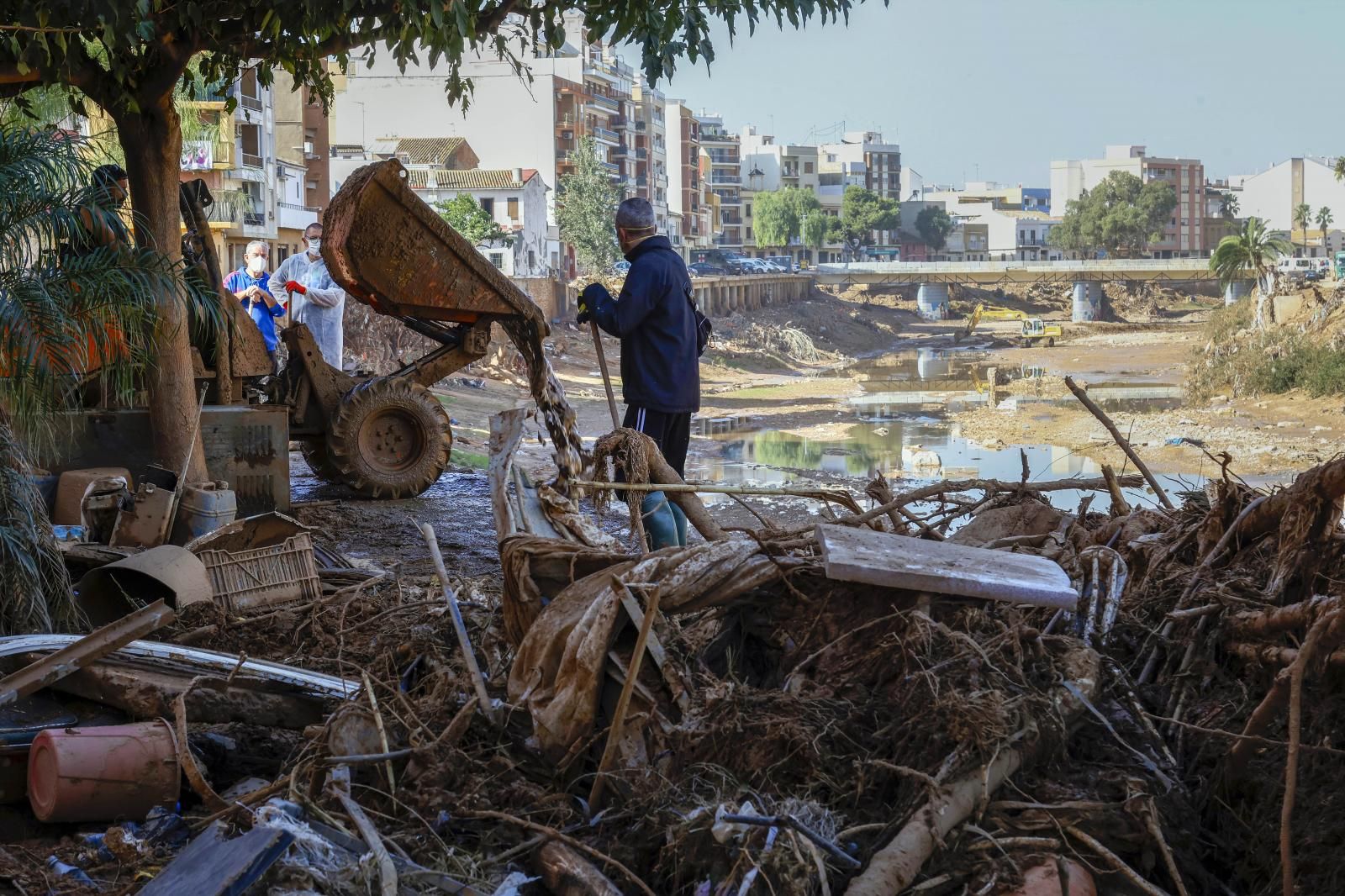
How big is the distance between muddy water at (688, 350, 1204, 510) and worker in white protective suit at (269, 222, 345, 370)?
4.56 metres

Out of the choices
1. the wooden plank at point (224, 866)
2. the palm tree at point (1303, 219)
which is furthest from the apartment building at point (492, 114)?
the wooden plank at point (224, 866)

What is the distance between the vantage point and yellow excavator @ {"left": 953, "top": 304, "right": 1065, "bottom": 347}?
72.2m

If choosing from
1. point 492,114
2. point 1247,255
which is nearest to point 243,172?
point 492,114

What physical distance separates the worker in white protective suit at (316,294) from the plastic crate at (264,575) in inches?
246

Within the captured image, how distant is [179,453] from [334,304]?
467 cm

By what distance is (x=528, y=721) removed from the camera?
4117 mm

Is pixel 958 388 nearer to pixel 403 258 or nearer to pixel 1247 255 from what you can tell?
pixel 1247 255

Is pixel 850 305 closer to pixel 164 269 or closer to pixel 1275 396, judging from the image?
pixel 1275 396

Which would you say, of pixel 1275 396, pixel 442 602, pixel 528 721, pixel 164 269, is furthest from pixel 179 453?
pixel 1275 396

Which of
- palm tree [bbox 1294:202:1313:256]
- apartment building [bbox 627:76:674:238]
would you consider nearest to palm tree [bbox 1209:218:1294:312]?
apartment building [bbox 627:76:674:238]

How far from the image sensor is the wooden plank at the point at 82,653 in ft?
15.5

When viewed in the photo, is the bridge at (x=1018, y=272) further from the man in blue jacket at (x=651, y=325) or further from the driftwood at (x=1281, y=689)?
the driftwood at (x=1281, y=689)

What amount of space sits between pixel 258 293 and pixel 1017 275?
83.2 metres

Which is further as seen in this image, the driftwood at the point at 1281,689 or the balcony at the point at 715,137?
the balcony at the point at 715,137
